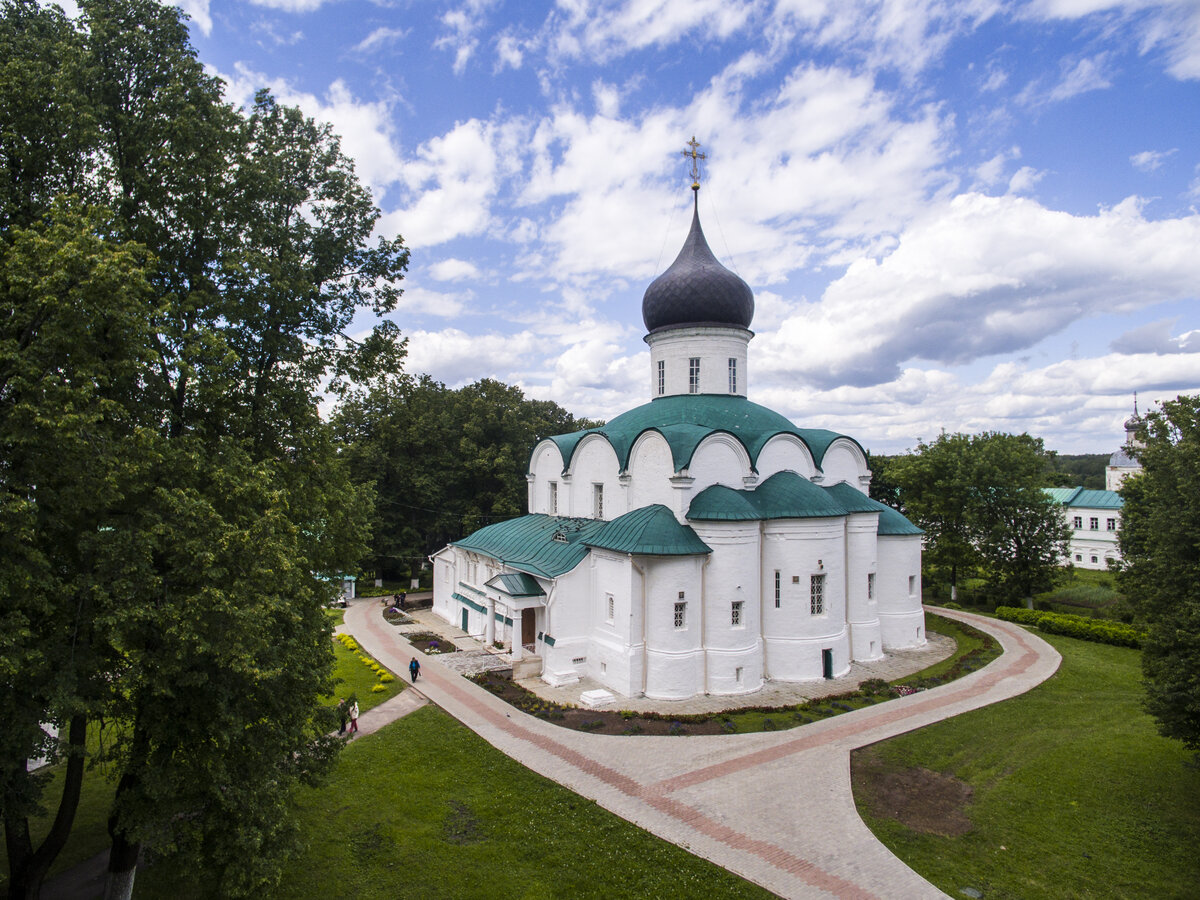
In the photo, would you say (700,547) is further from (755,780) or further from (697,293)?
(697,293)

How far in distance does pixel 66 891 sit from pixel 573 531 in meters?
16.3

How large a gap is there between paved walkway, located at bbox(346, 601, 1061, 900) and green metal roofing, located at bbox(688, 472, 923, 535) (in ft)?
19.6

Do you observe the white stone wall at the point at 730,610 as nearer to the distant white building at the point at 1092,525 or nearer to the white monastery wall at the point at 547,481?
the white monastery wall at the point at 547,481

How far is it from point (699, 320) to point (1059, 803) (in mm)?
18072

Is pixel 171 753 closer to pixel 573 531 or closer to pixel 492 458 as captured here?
pixel 573 531

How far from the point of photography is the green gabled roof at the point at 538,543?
22.1 meters

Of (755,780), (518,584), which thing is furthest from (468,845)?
(518,584)

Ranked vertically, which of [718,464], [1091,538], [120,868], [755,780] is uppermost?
[718,464]

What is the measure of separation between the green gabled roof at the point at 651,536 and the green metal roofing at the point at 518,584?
8.42ft

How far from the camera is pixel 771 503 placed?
21.2 metres

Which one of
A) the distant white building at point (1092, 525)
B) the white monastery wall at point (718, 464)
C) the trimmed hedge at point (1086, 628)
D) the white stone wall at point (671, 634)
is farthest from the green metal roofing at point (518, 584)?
the distant white building at point (1092, 525)

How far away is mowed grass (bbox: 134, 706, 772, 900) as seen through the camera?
1033cm

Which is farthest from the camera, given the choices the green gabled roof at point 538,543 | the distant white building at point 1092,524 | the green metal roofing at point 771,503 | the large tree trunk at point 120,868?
the distant white building at point 1092,524

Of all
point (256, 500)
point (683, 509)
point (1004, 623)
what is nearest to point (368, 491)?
point (256, 500)
